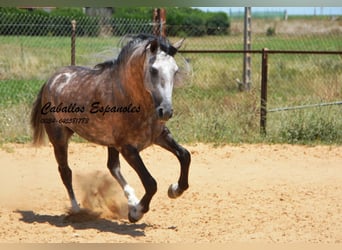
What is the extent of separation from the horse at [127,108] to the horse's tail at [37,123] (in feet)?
1.02

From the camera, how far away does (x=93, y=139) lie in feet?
22.0

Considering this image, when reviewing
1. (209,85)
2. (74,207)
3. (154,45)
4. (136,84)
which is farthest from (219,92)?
(154,45)

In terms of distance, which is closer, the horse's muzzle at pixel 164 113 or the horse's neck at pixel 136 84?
the horse's muzzle at pixel 164 113

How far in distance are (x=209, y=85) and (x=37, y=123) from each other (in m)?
6.12

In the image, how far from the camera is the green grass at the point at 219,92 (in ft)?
36.0

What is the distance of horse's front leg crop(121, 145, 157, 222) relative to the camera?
6.15 m

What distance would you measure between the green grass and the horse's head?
154 centimetres

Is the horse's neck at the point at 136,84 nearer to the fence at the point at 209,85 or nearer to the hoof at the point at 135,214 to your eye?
the hoof at the point at 135,214

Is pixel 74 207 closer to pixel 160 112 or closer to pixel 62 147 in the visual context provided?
pixel 62 147

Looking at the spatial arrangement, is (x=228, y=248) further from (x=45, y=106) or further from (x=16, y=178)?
(x=16, y=178)

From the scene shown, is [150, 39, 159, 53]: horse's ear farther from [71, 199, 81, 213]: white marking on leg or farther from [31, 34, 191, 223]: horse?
[71, 199, 81, 213]: white marking on leg

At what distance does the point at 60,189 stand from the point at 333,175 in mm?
3382

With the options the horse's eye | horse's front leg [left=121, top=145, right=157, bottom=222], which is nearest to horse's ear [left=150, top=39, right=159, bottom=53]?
the horse's eye

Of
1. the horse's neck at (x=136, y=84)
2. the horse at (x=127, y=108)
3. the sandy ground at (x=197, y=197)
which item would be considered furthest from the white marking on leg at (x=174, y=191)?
the horse's neck at (x=136, y=84)
